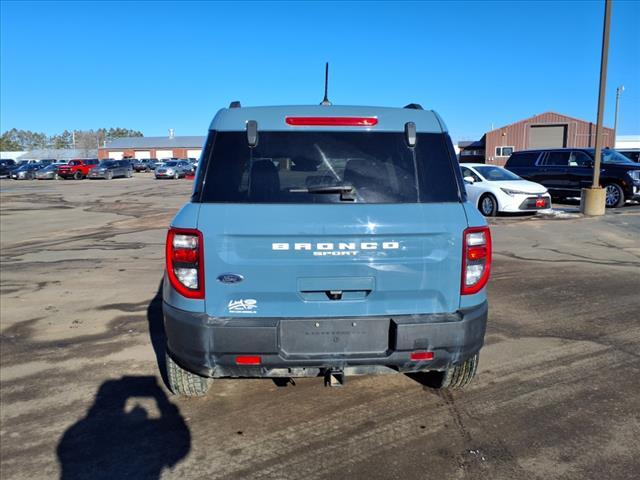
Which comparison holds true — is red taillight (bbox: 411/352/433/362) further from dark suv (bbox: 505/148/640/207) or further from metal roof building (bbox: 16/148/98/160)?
metal roof building (bbox: 16/148/98/160)

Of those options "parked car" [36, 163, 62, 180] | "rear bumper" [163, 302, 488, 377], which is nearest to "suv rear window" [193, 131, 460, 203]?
"rear bumper" [163, 302, 488, 377]

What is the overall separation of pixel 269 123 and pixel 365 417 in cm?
205

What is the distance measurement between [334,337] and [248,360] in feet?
1.66

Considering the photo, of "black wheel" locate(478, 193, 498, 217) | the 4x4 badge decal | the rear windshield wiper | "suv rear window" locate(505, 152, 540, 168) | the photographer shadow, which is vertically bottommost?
the photographer shadow

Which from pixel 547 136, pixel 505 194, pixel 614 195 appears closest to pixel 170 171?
pixel 505 194

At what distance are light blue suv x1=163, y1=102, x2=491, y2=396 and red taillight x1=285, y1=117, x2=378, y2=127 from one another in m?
0.22

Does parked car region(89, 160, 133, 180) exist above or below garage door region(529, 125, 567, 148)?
below

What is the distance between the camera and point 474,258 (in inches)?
120

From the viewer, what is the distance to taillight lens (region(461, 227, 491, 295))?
2996 mm

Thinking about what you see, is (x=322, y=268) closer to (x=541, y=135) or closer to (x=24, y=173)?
(x=24, y=173)

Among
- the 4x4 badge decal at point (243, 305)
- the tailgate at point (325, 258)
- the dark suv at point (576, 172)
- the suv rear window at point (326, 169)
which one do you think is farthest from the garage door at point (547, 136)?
the 4x4 badge decal at point (243, 305)

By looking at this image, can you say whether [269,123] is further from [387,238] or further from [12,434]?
[12,434]

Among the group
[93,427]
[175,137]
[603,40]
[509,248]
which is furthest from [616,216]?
[175,137]

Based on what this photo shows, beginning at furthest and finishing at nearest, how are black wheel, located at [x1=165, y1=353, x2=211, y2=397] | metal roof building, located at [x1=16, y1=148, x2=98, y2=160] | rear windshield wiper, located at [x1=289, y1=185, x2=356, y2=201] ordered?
1. metal roof building, located at [x1=16, y1=148, x2=98, y2=160]
2. black wheel, located at [x1=165, y1=353, x2=211, y2=397]
3. rear windshield wiper, located at [x1=289, y1=185, x2=356, y2=201]
